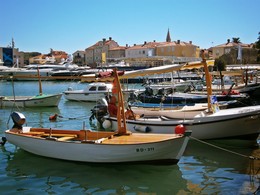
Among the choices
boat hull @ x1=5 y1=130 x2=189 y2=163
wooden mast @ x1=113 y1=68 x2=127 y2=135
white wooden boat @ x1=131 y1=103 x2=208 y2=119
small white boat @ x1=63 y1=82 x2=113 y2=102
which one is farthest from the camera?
small white boat @ x1=63 y1=82 x2=113 y2=102

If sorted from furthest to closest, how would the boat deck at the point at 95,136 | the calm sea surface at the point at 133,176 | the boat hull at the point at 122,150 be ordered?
1. the boat deck at the point at 95,136
2. the boat hull at the point at 122,150
3. the calm sea surface at the point at 133,176

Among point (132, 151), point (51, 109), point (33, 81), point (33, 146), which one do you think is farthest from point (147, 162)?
point (33, 81)

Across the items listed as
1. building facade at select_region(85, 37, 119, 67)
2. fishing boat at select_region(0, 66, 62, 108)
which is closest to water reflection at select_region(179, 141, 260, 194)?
fishing boat at select_region(0, 66, 62, 108)

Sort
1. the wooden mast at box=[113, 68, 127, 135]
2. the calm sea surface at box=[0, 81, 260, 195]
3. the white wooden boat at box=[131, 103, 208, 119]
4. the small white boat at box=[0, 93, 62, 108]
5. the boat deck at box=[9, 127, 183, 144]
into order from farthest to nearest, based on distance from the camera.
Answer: the small white boat at box=[0, 93, 62, 108] < the white wooden boat at box=[131, 103, 208, 119] < the wooden mast at box=[113, 68, 127, 135] < the boat deck at box=[9, 127, 183, 144] < the calm sea surface at box=[0, 81, 260, 195]

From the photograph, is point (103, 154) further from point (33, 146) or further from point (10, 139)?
point (10, 139)

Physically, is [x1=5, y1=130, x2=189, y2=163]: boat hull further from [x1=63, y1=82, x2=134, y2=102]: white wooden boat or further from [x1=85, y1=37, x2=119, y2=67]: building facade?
[x1=85, y1=37, x2=119, y2=67]: building facade

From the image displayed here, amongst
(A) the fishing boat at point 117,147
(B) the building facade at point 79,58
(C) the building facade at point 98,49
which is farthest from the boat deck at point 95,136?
Answer: (B) the building facade at point 79,58

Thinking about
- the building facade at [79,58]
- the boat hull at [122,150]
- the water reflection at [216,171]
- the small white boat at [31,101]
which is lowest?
the water reflection at [216,171]

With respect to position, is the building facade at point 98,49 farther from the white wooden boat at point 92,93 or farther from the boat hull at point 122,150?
the boat hull at point 122,150

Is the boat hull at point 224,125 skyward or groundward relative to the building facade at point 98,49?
groundward

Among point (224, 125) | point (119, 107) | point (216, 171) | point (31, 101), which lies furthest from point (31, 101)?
point (216, 171)

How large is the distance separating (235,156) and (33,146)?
311 inches

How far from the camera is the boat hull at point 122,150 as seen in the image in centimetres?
1195

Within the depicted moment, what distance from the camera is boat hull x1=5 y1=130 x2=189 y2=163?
11953 millimetres
